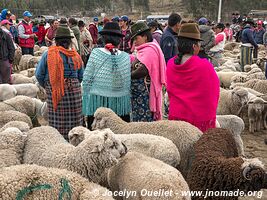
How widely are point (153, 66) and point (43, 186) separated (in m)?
2.08

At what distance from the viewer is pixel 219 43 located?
941cm

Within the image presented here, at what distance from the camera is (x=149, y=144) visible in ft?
11.4

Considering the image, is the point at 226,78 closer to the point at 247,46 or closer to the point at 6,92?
the point at 247,46

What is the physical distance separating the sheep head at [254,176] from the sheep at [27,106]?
3.88 m

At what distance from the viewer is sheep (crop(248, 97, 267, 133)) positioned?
6.60m

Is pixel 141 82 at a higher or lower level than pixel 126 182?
higher

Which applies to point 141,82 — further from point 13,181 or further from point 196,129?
point 13,181

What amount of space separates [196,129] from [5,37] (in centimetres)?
491

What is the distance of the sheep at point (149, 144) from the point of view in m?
3.36

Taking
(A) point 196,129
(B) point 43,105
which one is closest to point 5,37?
(B) point 43,105

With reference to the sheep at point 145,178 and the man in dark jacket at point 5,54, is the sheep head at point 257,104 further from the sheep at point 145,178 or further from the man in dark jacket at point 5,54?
the man in dark jacket at point 5,54

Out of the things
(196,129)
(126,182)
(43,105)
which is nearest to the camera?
(126,182)

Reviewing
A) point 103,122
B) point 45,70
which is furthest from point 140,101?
point 45,70

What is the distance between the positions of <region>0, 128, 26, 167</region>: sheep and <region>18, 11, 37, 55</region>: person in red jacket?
7.66m
